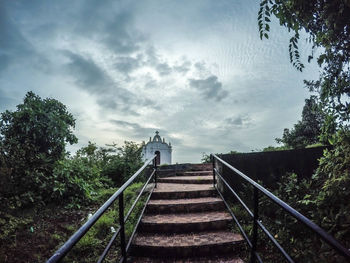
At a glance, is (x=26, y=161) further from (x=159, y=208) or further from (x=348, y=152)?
(x=348, y=152)

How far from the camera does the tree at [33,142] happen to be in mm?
4602

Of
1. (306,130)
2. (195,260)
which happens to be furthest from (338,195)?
(306,130)

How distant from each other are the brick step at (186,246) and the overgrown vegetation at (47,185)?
0.47 m

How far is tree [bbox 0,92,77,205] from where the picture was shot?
15.1ft

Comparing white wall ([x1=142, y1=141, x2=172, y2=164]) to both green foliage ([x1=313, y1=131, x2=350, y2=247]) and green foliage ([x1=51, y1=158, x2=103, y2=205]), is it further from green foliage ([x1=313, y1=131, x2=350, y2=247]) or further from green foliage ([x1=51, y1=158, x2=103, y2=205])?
green foliage ([x1=313, y1=131, x2=350, y2=247])

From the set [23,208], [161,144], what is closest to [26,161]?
[23,208]

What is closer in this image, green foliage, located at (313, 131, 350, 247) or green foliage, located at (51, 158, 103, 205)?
green foliage, located at (313, 131, 350, 247)

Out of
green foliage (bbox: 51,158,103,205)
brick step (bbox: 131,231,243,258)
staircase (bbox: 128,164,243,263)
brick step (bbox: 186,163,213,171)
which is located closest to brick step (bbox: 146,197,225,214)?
staircase (bbox: 128,164,243,263)

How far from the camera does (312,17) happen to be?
8.03 feet

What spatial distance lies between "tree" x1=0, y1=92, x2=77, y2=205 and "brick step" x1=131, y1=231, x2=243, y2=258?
120 inches

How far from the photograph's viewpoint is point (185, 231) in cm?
299

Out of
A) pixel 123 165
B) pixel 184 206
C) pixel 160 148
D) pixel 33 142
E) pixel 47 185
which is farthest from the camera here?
pixel 160 148

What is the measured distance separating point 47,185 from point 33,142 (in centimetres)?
157

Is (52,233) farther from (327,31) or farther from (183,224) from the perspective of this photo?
(327,31)
